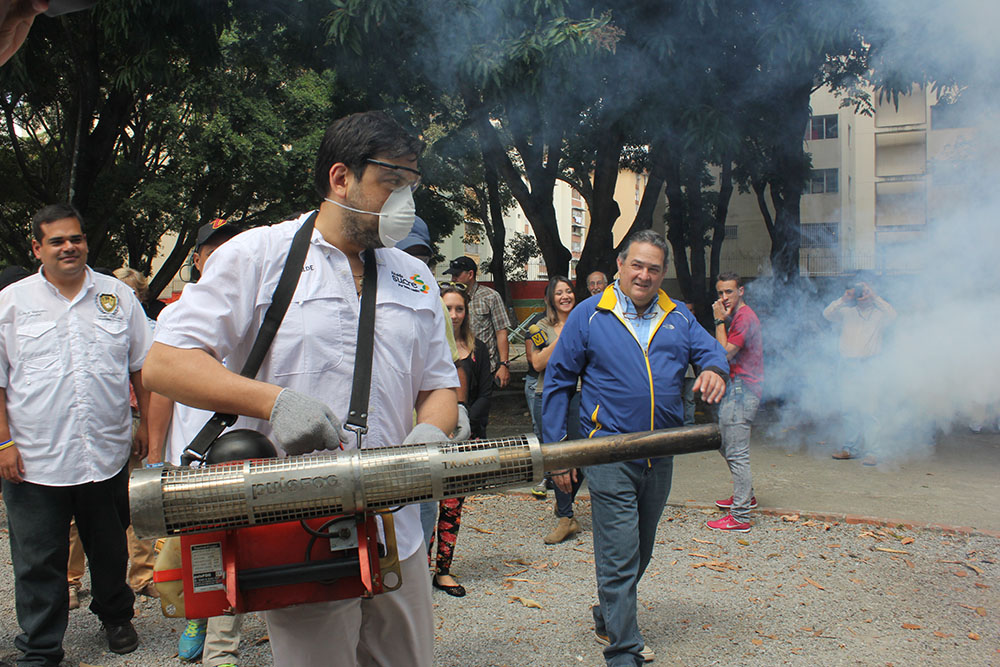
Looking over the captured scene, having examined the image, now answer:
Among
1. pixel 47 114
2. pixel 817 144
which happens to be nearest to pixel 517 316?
pixel 817 144

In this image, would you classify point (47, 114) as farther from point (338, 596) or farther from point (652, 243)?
point (338, 596)

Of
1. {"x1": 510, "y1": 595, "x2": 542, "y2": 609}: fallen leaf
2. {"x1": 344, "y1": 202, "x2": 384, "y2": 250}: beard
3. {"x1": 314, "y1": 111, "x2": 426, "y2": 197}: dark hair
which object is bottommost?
{"x1": 510, "y1": 595, "x2": 542, "y2": 609}: fallen leaf

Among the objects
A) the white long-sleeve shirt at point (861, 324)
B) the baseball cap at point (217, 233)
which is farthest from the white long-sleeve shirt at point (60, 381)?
the white long-sleeve shirt at point (861, 324)

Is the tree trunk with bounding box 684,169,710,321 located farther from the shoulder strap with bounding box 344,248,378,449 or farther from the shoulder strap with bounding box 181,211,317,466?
the shoulder strap with bounding box 181,211,317,466

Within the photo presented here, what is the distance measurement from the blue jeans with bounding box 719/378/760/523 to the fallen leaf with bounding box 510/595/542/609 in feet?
6.25

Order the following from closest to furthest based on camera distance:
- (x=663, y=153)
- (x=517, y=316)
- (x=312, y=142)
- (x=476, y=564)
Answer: (x=476, y=564) → (x=663, y=153) → (x=312, y=142) → (x=517, y=316)

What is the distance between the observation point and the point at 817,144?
109 feet

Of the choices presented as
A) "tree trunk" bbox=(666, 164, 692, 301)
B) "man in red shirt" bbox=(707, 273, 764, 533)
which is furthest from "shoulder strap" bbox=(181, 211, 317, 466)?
"tree trunk" bbox=(666, 164, 692, 301)

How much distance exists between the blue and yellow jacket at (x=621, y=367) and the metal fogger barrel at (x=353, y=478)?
1824mm

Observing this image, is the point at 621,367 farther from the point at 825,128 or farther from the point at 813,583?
the point at 825,128

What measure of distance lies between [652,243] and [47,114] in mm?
17919

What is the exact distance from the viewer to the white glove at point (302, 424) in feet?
5.33

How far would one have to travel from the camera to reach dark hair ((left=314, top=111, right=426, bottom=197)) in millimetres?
2018

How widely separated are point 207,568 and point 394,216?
37.6 inches
